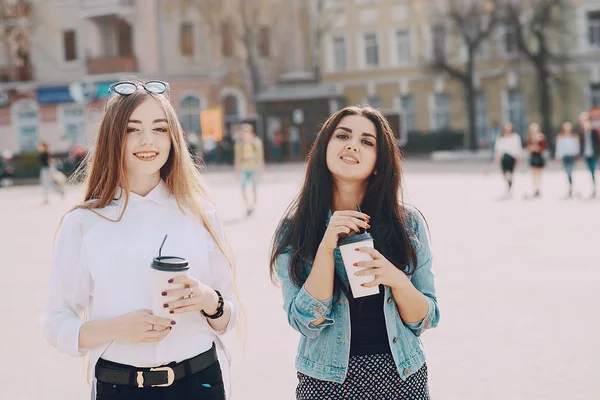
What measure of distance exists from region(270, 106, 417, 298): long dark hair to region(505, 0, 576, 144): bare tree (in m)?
39.4

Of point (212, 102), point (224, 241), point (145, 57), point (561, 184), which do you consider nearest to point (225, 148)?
point (212, 102)

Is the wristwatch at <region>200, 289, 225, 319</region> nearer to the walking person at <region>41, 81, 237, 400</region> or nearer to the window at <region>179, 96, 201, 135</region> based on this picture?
the walking person at <region>41, 81, 237, 400</region>

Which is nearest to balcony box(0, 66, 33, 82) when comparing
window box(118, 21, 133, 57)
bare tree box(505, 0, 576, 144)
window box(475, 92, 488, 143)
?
window box(118, 21, 133, 57)

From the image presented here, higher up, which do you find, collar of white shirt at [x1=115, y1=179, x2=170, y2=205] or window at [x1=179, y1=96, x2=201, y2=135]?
window at [x1=179, y1=96, x2=201, y2=135]

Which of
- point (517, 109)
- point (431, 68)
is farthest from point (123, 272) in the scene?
point (517, 109)

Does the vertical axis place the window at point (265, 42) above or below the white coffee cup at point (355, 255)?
above

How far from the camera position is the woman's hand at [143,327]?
2.83 meters

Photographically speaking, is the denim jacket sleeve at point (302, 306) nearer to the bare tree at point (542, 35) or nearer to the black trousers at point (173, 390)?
the black trousers at point (173, 390)

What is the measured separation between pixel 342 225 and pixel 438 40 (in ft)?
143

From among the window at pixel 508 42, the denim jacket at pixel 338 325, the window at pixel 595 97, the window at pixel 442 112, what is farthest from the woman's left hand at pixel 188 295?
the window at pixel 442 112

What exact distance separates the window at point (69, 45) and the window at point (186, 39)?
220 inches

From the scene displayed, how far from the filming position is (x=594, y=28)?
4359 cm

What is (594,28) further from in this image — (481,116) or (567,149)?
(567,149)

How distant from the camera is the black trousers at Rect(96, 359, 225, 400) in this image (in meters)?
3.02
